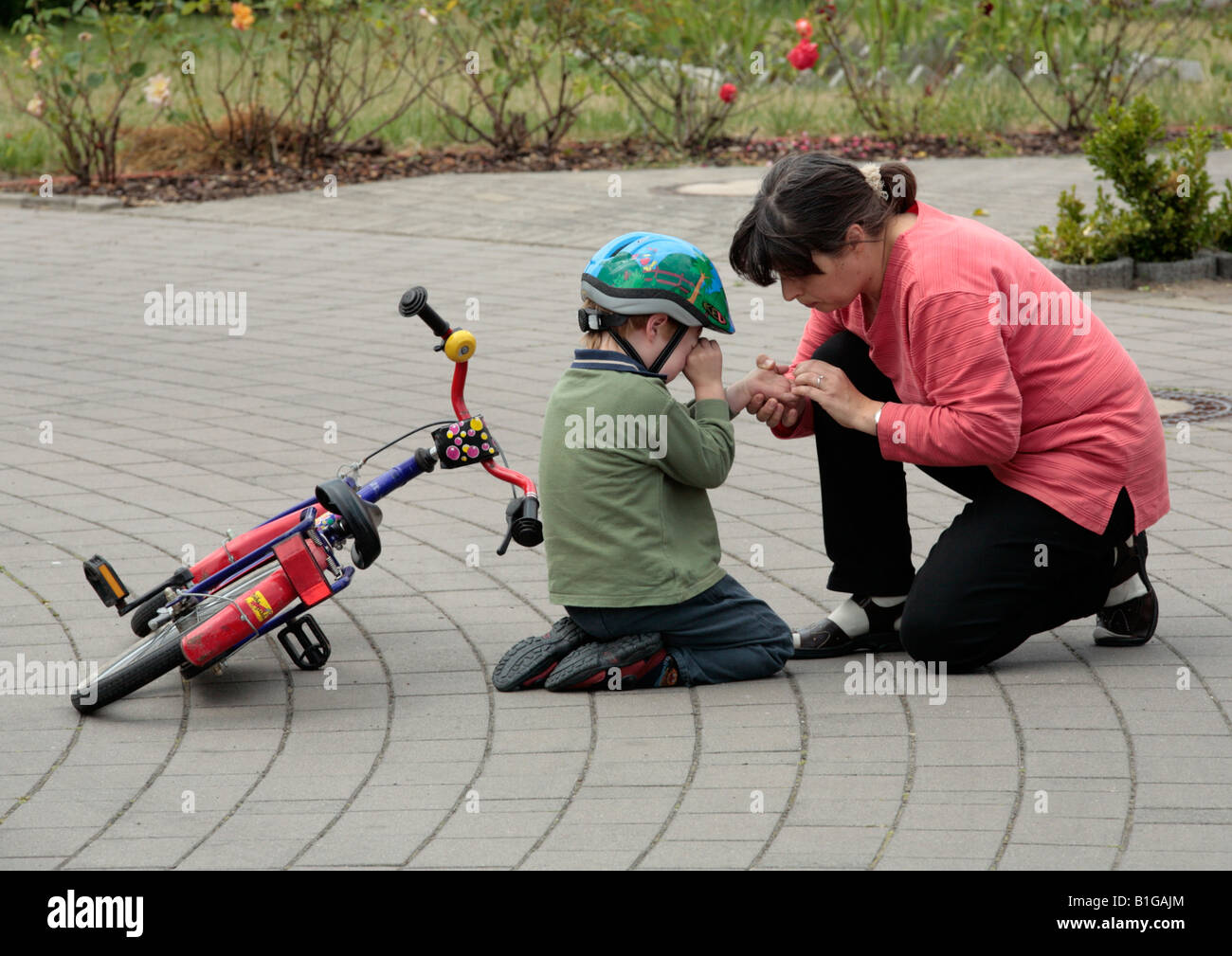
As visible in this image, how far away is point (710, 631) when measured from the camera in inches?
147

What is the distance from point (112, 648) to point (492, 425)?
7.68 ft

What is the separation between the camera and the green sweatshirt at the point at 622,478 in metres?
3.58

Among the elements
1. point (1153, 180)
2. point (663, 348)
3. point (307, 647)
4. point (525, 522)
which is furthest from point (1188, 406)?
point (307, 647)

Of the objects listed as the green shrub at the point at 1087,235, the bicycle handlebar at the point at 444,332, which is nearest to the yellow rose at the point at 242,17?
the green shrub at the point at 1087,235

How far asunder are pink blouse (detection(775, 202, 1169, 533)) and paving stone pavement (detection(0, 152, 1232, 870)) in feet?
1.62

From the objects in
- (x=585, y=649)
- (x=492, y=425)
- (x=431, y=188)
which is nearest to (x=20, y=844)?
(x=585, y=649)

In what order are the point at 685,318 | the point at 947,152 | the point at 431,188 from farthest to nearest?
the point at 947,152 < the point at 431,188 < the point at 685,318

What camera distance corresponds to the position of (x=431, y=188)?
486 inches

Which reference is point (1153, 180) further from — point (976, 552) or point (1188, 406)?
point (976, 552)

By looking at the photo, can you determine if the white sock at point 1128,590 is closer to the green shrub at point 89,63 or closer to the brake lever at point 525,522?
the brake lever at point 525,522

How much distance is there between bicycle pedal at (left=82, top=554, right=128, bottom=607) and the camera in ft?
12.5

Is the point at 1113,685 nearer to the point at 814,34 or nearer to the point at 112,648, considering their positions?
the point at 112,648

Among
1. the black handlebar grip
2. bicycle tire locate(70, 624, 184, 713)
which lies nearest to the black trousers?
the black handlebar grip

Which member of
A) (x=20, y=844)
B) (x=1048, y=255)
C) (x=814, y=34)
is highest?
(x=814, y=34)
